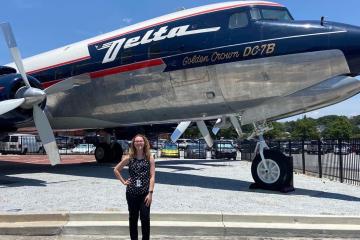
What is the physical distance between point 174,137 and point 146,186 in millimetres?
13603

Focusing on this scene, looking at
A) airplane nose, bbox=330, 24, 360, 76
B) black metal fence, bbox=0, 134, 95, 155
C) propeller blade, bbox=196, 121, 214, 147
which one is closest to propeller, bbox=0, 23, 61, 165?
propeller blade, bbox=196, 121, 214, 147

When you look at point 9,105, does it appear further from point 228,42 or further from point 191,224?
point 191,224

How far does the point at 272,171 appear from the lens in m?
10.7

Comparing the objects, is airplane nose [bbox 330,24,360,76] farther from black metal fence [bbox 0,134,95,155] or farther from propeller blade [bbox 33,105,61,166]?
black metal fence [bbox 0,134,95,155]

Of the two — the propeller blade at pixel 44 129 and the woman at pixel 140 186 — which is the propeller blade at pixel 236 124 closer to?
the propeller blade at pixel 44 129

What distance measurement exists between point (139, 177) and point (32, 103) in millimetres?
8096

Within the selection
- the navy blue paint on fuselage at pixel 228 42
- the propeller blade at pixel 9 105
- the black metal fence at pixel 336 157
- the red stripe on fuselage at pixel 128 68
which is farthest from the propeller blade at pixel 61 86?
the black metal fence at pixel 336 157

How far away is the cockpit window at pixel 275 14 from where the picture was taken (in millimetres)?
11242

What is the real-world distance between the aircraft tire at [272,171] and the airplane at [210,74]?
0.08ft

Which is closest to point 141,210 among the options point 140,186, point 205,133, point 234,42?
point 140,186

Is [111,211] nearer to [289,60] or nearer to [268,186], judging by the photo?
[268,186]

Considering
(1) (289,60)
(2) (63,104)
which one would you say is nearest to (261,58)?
(1) (289,60)

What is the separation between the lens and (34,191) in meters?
10.5

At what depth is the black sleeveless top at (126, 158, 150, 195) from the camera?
5785mm
